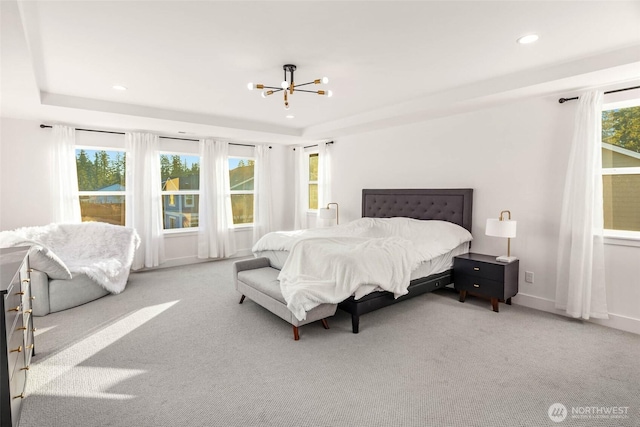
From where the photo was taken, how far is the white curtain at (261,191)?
7.07 m

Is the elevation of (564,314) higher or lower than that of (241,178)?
lower

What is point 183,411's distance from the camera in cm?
202

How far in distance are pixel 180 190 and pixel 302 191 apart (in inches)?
98.7

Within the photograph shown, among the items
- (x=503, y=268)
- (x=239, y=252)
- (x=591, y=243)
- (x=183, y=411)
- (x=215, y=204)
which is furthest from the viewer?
(x=239, y=252)

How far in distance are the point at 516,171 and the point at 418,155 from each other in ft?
4.62

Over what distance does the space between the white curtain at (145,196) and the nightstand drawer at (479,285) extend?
16.2ft

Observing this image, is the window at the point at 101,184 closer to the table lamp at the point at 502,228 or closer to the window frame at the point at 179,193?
the window frame at the point at 179,193

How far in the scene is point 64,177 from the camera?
4.94 metres

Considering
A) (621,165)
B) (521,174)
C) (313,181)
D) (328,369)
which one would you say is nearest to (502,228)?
(521,174)

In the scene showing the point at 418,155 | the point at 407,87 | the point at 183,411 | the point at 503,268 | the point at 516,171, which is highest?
the point at 407,87

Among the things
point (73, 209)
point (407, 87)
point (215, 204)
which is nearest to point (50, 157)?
point (73, 209)

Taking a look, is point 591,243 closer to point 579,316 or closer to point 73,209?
point 579,316

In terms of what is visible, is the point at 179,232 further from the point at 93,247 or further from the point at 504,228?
the point at 504,228

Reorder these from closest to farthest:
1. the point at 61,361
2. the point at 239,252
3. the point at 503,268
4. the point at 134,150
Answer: the point at 61,361 → the point at 503,268 → the point at 134,150 → the point at 239,252
